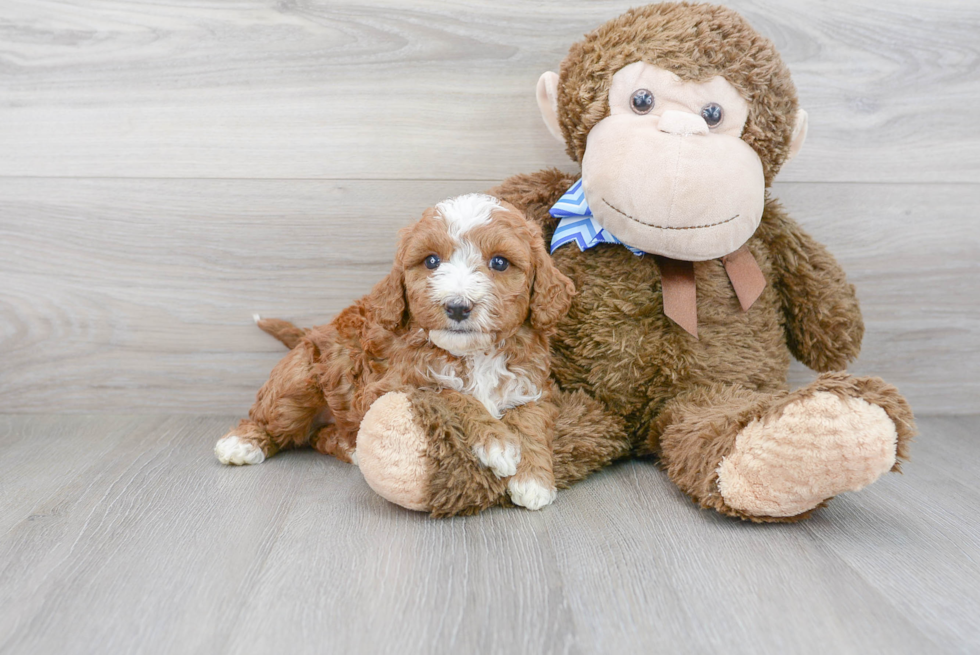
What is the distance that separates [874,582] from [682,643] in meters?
0.32

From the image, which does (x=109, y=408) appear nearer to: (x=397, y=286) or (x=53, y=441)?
(x=53, y=441)

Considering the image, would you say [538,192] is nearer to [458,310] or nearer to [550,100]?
[550,100]

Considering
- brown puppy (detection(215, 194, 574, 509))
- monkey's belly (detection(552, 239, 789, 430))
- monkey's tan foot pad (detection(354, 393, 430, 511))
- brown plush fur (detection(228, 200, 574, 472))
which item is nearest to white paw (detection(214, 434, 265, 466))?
brown plush fur (detection(228, 200, 574, 472))

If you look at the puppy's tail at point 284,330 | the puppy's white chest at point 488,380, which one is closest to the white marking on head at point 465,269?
the puppy's white chest at point 488,380

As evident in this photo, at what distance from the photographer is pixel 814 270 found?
1434 mm

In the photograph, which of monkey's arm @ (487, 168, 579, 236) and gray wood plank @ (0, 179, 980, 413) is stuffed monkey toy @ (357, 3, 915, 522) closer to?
monkey's arm @ (487, 168, 579, 236)

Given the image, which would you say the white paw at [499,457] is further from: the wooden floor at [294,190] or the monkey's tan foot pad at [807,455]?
the monkey's tan foot pad at [807,455]

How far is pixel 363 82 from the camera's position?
1.59 meters

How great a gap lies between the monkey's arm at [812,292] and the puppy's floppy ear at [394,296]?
73 centimetres

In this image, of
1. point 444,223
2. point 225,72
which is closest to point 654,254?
point 444,223

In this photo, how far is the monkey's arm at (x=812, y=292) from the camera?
1433 mm

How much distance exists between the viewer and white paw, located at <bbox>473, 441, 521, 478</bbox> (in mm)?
1131

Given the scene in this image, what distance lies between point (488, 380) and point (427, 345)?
0.12 metres

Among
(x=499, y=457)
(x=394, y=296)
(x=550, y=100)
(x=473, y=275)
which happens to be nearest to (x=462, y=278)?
(x=473, y=275)
